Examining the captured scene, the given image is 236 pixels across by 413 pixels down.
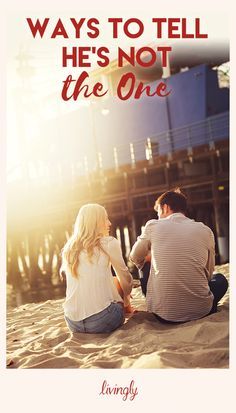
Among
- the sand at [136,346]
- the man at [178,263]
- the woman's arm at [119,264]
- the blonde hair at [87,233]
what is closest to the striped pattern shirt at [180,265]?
the man at [178,263]

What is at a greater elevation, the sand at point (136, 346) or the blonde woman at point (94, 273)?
the blonde woman at point (94, 273)

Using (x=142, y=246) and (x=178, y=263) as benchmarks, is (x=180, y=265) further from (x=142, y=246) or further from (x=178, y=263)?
(x=142, y=246)

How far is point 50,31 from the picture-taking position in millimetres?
4309

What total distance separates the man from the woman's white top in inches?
8.2

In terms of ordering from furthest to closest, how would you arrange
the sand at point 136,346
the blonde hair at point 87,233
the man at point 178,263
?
the blonde hair at point 87,233 → the man at point 178,263 → the sand at point 136,346

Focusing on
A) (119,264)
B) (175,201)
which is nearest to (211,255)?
(175,201)

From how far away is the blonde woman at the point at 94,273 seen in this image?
12.6ft

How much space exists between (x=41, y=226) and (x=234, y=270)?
1332 cm

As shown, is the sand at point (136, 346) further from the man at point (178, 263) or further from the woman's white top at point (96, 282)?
the woman's white top at point (96, 282)

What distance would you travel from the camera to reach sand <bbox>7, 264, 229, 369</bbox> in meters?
3.11

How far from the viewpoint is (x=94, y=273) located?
3.84m

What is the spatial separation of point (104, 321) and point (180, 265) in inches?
32.0
